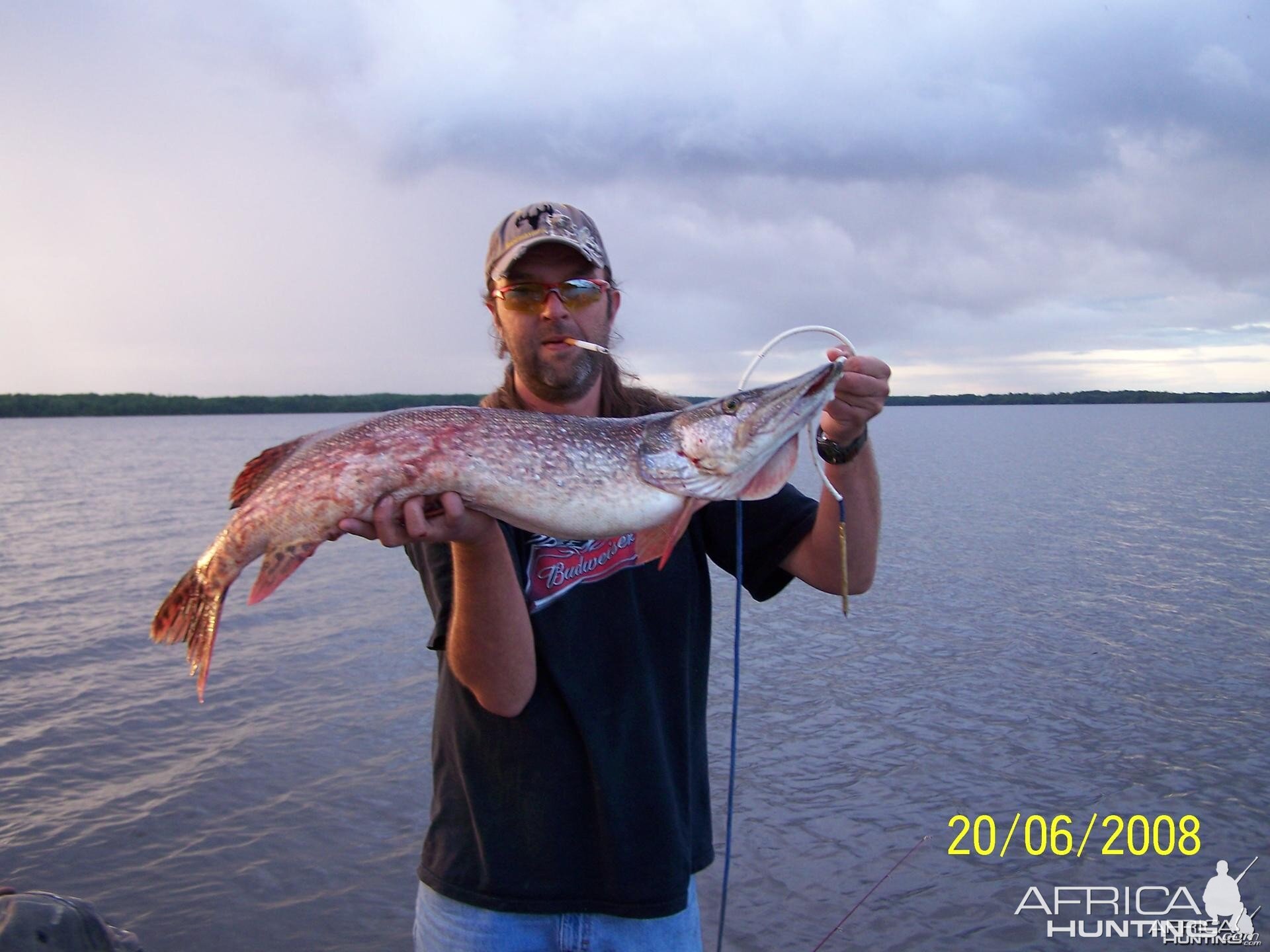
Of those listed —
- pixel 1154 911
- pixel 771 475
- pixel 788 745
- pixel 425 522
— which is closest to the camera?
pixel 425 522

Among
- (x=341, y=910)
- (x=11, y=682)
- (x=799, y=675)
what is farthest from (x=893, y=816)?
(x=11, y=682)

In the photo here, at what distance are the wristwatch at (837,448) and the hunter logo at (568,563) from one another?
27.1 inches

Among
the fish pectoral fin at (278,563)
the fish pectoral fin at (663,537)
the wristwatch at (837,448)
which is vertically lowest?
the fish pectoral fin at (278,563)

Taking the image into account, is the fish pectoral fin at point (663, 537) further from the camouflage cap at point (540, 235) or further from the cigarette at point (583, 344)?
the camouflage cap at point (540, 235)

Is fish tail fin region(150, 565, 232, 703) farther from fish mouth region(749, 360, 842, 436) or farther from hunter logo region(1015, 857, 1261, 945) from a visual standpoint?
hunter logo region(1015, 857, 1261, 945)

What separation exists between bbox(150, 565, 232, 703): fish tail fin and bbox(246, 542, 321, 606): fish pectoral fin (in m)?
0.15

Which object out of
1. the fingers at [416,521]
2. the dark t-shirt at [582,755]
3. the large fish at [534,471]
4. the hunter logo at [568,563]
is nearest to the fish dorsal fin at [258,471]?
the large fish at [534,471]

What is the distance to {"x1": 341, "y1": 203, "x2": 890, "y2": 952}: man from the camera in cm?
251

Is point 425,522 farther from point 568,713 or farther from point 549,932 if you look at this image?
point 549,932

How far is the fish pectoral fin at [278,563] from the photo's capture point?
2.69 m

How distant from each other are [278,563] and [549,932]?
4.68ft

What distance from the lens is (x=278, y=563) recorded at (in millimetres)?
2703

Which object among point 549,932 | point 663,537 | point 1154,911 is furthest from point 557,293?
point 1154,911

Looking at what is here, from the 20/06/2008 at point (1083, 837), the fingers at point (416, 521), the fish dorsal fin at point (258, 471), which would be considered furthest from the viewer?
the 20/06/2008 at point (1083, 837)
